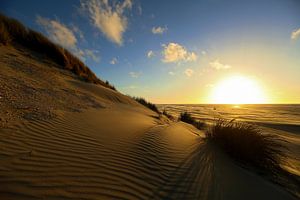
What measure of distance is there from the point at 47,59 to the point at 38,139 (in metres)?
8.26

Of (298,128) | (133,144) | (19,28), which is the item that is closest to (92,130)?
(133,144)

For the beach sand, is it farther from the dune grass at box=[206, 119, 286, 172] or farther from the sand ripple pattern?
the dune grass at box=[206, 119, 286, 172]

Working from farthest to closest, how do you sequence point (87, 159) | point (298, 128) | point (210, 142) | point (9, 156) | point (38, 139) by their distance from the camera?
1. point (298, 128)
2. point (210, 142)
3. point (38, 139)
4. point (87, 159)
5. point (9, 156)

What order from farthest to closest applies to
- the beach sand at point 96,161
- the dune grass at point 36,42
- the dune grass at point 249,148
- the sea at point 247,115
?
1. the sea at point 247,115
2. the dune grass at point 36,42
3. the dune grass at point 249,148
4. the beach sand at point 96,161

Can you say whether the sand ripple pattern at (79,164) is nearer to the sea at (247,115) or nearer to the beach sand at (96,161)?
the beach sand at (96,161)

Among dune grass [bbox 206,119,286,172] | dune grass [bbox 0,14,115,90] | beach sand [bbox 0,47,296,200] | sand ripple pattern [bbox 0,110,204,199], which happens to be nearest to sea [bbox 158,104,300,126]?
dune grass [bbox 206,119,286,172]

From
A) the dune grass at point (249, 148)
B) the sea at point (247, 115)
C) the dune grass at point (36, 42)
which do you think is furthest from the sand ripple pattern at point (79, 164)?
the sea at point (247, 115)

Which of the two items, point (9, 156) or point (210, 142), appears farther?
point (210, 142)

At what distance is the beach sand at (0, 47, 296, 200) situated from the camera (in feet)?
8.44

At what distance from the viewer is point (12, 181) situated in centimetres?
238

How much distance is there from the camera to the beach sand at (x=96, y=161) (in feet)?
8.44

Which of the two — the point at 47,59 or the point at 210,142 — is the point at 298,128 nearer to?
the point at 210,142

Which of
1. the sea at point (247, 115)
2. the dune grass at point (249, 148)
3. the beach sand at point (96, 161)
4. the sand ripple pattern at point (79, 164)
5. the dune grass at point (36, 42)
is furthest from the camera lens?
the sea at point (247, 115)

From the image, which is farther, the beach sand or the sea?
the sea
